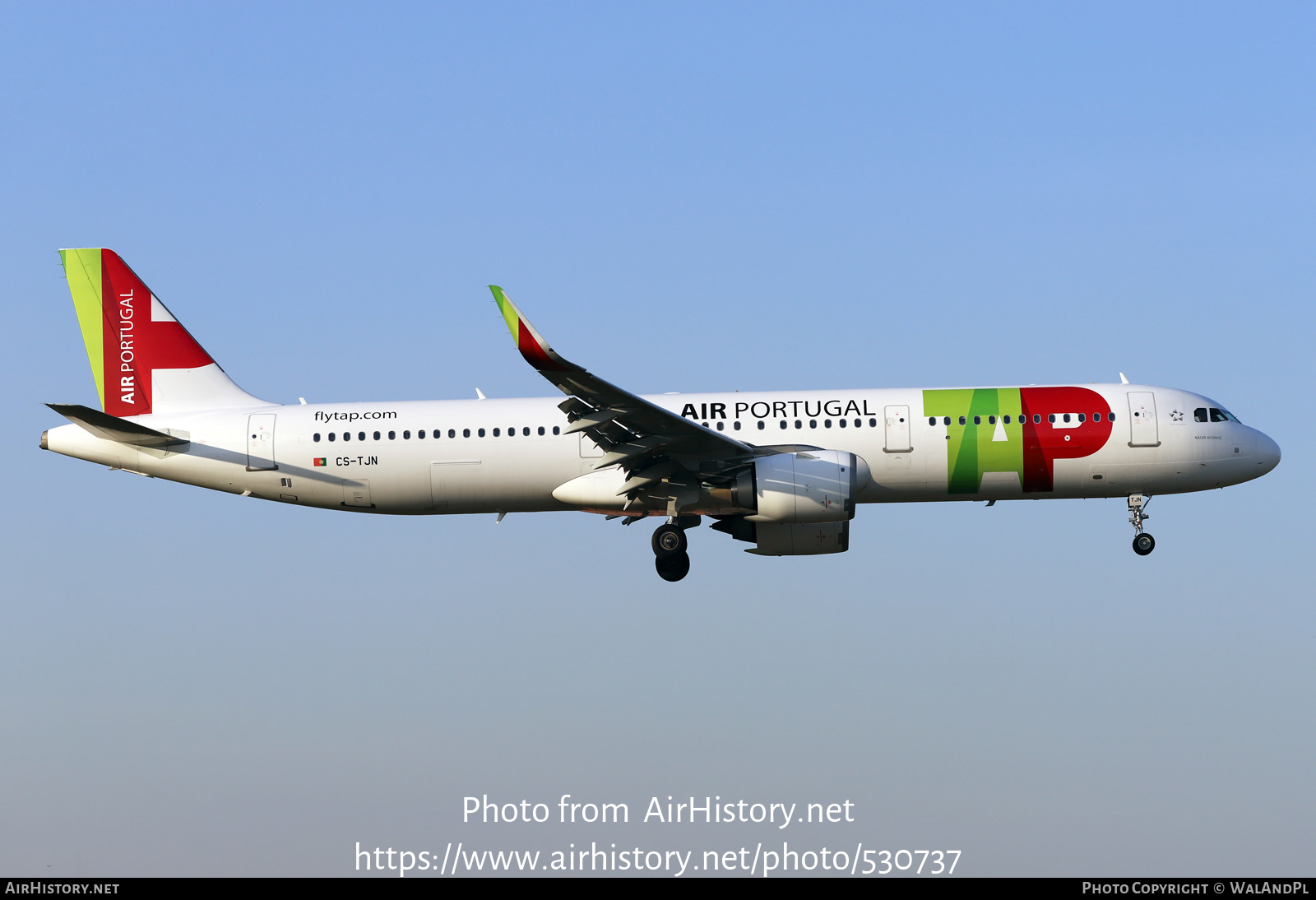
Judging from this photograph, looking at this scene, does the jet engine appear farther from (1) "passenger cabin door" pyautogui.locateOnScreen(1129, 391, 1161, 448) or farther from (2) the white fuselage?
(1) "passenger cabin door" pyautogui.locateOnScreen(1129, 391, 1161, 448)

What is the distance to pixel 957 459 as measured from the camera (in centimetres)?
3116

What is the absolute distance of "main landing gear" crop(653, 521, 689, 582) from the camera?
104ft

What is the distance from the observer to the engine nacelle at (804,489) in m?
29.8

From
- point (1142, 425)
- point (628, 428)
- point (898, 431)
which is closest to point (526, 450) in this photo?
point (628, 428)

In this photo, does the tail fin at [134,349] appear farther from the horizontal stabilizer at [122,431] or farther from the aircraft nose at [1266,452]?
the aircraft nose at [1266,452]

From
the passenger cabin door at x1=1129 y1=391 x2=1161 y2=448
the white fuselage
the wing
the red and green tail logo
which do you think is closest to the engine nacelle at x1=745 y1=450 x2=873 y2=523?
the wing

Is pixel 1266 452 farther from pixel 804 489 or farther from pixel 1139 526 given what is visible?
pixel 804 489

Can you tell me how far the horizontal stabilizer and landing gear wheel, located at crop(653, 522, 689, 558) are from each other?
12021 mm

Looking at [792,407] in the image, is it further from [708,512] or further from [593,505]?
[593,505]

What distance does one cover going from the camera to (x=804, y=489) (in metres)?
29.8

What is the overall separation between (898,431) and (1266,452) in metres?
9.54

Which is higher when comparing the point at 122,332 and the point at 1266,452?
the point at 122,332

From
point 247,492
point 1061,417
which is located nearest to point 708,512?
point 1061,417

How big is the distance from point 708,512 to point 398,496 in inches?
299
